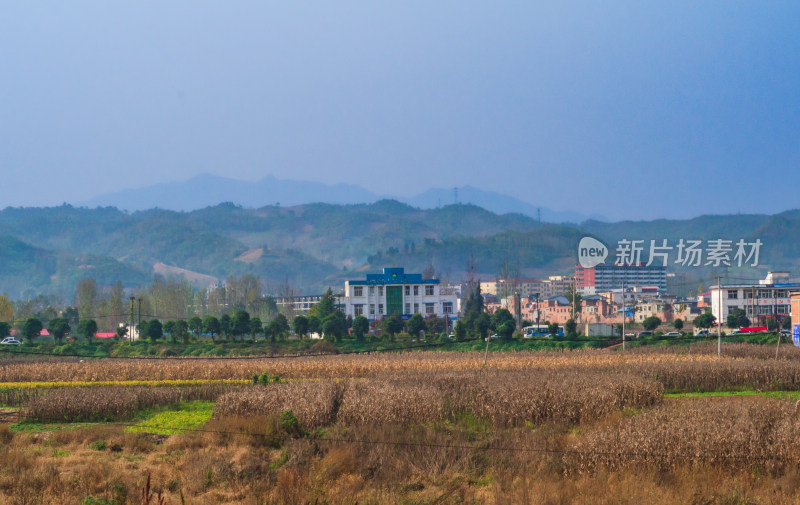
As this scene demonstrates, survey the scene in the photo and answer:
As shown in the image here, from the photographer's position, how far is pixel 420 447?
22078 mm

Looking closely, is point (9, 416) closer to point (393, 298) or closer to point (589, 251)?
point (393, 298)

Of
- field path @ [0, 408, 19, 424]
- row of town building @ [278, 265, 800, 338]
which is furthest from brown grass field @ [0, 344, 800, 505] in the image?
row of town building @ [278, 265, 800, 338]

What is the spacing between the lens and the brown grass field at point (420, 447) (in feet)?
60.9

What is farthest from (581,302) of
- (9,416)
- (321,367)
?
(9,416)

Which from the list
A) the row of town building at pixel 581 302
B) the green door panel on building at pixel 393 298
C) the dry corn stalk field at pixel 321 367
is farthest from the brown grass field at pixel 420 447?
the green door panel on building at pixel 393 298

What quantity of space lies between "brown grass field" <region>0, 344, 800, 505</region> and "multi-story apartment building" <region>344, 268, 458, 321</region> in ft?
276

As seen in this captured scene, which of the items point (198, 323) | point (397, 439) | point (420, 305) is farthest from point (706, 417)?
point (420, 305)

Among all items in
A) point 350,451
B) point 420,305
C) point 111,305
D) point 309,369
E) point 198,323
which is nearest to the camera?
point 350,451

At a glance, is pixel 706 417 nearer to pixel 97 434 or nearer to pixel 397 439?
pixel 397 439

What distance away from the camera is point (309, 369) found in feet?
151

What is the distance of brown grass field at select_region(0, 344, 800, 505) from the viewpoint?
18562 mm

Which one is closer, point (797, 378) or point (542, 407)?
point (542, 407)

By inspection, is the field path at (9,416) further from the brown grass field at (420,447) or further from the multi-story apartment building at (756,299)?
the multi-story apartment building at (756,299)

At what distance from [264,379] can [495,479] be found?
2178 centimetres
